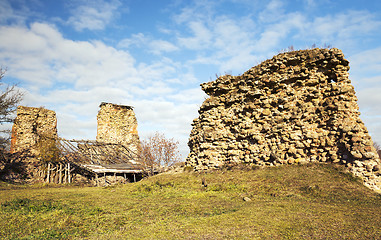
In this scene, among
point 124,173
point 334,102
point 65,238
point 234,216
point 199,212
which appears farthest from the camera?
point 124,173

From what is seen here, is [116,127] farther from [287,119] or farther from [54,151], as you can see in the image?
[287,119]

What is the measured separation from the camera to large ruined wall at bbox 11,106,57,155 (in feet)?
62.4

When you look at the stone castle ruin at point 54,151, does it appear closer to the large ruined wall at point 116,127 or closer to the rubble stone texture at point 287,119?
the large ruined wall at point 116,127

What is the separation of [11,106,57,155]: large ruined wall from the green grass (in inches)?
565

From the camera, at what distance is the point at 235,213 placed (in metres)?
5.65

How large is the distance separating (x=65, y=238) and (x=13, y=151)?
18310 millimetres

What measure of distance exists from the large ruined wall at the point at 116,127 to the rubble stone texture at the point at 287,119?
11463 mm

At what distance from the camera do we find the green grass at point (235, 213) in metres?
4.42

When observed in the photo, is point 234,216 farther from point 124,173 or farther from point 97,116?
point 97,116

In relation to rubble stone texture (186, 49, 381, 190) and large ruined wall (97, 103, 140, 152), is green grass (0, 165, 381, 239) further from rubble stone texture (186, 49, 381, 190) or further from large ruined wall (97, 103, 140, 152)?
large ruined wall (97, 103, 140, 152)

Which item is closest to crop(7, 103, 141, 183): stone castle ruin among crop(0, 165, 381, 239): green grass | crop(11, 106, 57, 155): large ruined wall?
crop(11, 106, 57, 155): large ruined wall

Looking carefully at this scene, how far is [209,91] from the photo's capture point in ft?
43.8

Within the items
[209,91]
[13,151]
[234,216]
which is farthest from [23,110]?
[234,216]

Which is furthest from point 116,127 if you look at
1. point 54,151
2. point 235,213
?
point 235,213
